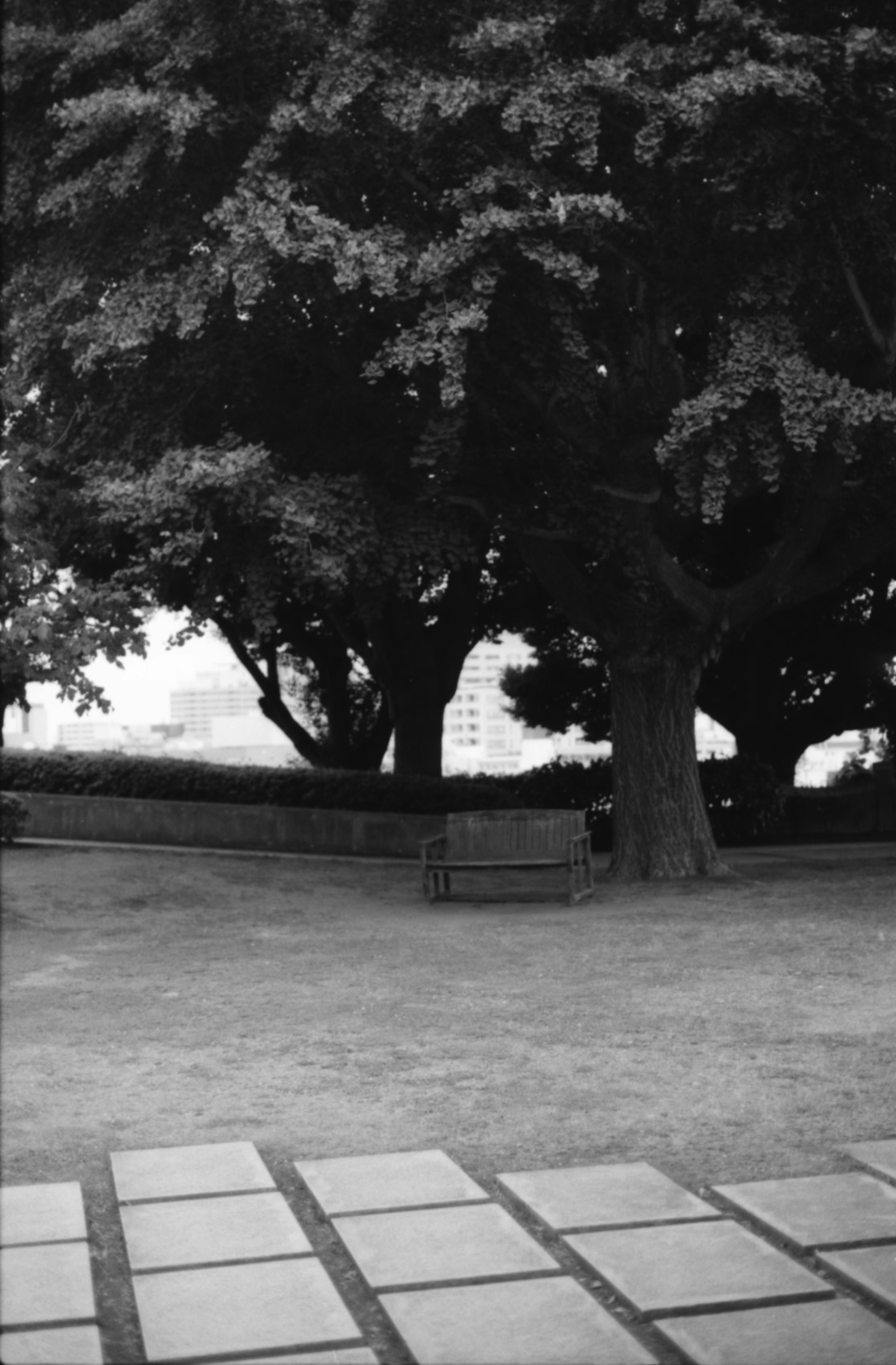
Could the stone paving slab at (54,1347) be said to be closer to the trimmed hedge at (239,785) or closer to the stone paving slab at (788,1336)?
the stone paving slab at (788,1336)

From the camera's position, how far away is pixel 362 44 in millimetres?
14109

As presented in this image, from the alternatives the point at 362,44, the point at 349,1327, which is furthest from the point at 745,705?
the point at 349,1327

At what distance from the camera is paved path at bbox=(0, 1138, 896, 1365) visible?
163 inches

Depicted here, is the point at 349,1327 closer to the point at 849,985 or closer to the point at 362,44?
the point at 849,985

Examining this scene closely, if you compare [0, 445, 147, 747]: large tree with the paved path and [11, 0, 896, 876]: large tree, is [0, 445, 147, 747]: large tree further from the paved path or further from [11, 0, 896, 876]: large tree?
the paved path

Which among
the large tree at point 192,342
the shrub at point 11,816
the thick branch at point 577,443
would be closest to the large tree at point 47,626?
the large tree at point 192,342

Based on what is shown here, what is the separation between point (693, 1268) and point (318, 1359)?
124 cm

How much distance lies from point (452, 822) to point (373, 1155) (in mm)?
9741

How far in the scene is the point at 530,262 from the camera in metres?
14.1

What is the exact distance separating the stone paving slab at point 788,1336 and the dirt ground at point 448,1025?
2.96 feet

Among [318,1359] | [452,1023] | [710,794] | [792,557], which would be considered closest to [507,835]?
[792,557]

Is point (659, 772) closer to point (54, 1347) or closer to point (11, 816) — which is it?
point (11, 816)

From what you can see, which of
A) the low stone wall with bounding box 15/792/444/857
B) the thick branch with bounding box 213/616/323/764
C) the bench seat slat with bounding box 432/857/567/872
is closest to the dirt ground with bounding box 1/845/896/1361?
the bench seat slat with bounding box 432/857/567/872

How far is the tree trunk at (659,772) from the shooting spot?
17297 mm
